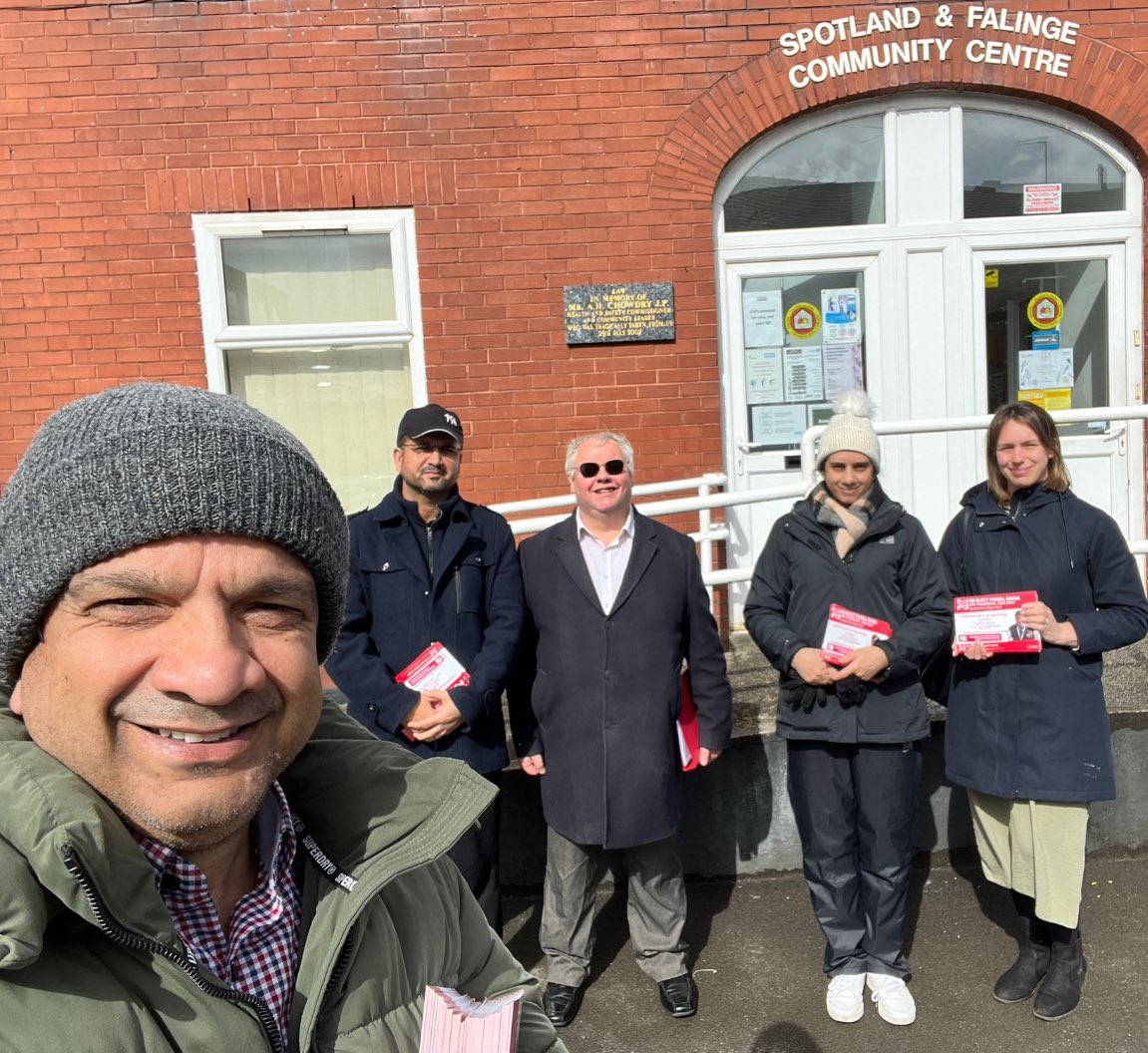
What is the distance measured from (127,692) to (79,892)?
19 centimetres

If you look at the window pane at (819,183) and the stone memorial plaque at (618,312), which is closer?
the stone memorial plaque at (618,312)

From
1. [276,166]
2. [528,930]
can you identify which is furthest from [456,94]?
[528,930]

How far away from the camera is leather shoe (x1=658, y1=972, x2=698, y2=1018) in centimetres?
339

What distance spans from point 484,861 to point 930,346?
439 cm

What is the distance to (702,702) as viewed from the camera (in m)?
3.55

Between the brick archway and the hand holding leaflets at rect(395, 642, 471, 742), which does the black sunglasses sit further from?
the brick archway

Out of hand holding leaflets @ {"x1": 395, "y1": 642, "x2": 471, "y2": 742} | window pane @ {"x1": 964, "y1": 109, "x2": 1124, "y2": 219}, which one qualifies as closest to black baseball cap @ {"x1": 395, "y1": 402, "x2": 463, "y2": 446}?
hand holding leaflets @ {"x1": 395, "y1": 642, "x2": 471, "y2": 742}

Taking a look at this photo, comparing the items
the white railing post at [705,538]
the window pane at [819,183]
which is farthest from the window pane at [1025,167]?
the white railing post at [705,538]

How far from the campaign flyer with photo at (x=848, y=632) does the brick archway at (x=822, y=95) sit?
3326 mm

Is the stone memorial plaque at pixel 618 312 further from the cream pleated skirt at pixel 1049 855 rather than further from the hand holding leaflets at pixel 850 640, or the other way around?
the cream pleated skirt at pixel 1049 855

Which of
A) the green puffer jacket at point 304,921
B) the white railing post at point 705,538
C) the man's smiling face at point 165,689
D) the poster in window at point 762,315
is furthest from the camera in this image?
the poster in window at point 762,315

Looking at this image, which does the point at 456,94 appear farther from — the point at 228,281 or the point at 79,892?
the point at 79,892

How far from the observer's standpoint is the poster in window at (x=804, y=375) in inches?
245

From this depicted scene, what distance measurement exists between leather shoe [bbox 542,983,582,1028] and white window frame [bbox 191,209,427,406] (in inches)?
138
